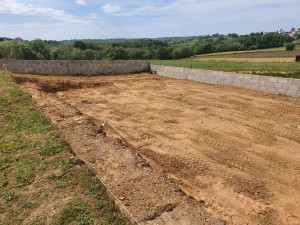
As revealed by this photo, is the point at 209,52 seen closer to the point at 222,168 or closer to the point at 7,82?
the point at 7,82

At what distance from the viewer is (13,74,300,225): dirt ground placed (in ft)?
16.8

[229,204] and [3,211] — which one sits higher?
[3,211]

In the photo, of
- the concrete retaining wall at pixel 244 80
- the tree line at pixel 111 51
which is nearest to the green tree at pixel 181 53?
the tree line at pixel 111 51

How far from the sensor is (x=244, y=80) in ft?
54.0

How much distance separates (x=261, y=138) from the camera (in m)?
8.85

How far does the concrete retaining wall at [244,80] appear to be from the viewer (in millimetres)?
14312

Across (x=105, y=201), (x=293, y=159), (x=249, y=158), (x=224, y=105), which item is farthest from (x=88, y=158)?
(x=224, y=105)

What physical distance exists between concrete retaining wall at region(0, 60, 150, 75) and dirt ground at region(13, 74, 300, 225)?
6.17 m

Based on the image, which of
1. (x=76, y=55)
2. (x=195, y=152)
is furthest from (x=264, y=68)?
(x=76, y=55)

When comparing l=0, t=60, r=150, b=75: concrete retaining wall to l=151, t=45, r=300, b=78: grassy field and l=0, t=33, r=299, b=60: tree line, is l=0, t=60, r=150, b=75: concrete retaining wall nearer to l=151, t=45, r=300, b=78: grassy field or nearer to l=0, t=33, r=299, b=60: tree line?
l=151, t=45, r=300, b=78: grassy field

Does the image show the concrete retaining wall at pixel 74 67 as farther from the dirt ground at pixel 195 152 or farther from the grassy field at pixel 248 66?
the dirt ground at pixel 195 152

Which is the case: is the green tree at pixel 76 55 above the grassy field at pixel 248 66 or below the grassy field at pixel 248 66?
below

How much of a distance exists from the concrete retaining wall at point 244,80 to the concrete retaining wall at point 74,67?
3.02 metres

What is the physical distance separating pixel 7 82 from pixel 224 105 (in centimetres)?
1069
